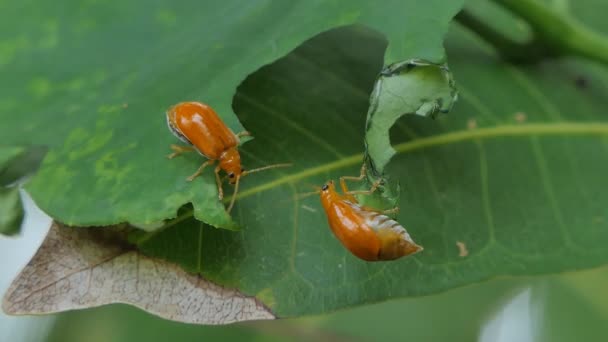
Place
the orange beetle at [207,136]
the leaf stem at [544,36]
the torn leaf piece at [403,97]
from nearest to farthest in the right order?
1. the torn leaf piece at [403,97]
2. the orange beetle at [207,136]
3. the leaf stem at [544,36]

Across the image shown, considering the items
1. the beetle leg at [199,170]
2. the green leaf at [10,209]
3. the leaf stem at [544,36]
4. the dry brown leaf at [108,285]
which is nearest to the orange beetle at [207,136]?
the beetle leg at [199,170]

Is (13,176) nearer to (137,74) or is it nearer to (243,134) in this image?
(137,74)

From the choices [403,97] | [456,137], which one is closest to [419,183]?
[456,137]

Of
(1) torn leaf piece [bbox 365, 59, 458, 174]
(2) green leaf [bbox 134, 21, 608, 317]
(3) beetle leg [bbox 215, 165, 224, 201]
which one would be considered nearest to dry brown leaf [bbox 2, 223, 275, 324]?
(2) green leaf [bbox 134, 21, 608, 317]

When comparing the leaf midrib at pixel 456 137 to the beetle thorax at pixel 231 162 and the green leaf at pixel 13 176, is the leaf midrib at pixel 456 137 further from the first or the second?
the green leaf at pixel 13 176

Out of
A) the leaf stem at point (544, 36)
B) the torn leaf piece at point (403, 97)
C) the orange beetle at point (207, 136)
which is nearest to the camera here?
the torn leaf piece at point (403, 97)
